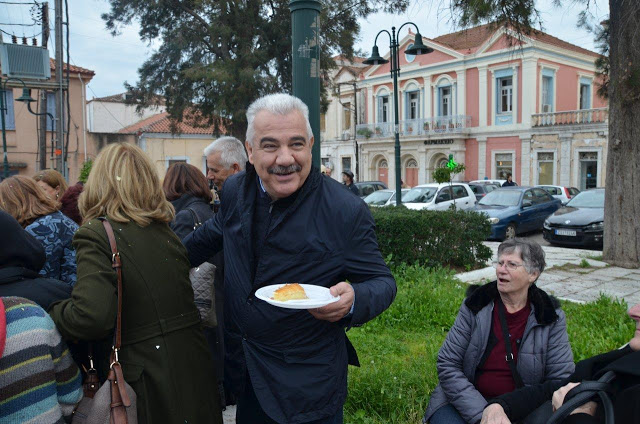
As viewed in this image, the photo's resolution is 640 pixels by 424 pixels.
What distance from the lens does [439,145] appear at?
36188mm

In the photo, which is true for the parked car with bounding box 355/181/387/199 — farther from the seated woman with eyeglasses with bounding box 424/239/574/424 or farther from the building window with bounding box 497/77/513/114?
the seated woman with eyeglasses with bounding box 424/239/574/424

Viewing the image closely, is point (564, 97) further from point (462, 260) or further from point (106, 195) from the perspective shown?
point (106, 195)

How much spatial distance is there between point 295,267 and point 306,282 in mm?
77

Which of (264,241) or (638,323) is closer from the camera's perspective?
(264,241)

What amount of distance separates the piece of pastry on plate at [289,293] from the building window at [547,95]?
34.7 meters

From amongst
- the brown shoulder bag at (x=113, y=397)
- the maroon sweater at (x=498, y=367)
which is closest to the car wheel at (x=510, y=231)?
the maroon sweater at (x=498, y=367)

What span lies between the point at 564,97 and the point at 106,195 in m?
37.1

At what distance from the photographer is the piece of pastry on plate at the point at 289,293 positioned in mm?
1857

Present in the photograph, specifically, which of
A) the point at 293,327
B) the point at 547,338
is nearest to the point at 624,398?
the point at 547,338

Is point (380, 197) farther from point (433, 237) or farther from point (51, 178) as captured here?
point (51, 178)

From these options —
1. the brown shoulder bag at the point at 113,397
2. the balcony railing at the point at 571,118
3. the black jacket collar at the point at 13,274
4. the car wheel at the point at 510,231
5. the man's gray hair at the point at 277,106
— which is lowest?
the car wheel at the point at 510,231

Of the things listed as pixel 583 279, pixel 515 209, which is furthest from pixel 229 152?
pixel 515 209

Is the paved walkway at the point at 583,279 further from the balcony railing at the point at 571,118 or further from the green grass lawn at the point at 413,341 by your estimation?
the balcony railing at the point at 571,118

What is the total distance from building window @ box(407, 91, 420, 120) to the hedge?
3046 centimetres
